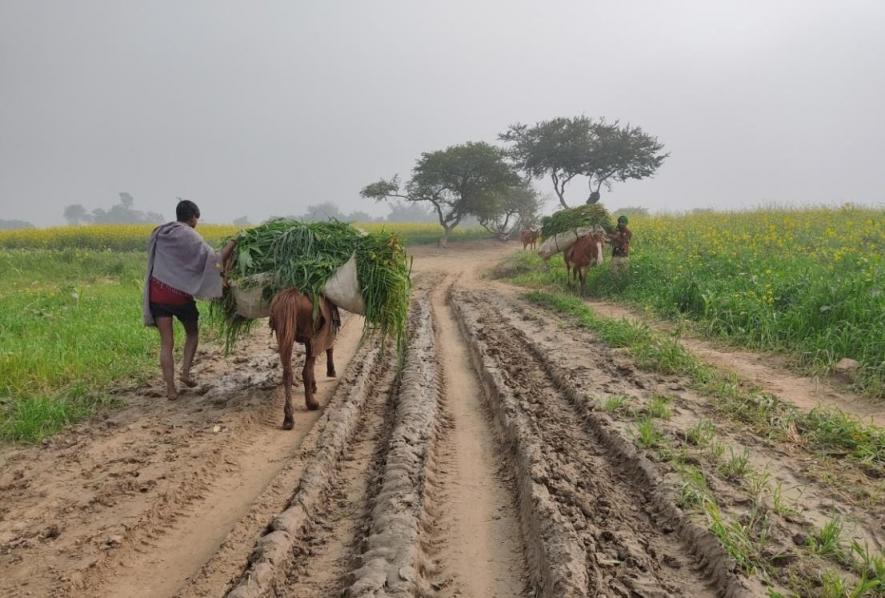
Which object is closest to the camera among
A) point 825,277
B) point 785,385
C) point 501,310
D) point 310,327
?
point 310,327

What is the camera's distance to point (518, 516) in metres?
3.25

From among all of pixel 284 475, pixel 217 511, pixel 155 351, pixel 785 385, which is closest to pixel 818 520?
pixel 785 385

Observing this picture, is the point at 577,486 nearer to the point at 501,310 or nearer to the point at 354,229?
the point at 354,229

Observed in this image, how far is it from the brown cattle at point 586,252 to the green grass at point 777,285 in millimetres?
603

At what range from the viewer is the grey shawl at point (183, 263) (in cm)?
509

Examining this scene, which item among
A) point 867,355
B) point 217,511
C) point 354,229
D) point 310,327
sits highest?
point 354,229

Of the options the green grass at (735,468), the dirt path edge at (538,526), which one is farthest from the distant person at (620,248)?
the green grass at (735,468)

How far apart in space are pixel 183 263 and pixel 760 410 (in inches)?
216

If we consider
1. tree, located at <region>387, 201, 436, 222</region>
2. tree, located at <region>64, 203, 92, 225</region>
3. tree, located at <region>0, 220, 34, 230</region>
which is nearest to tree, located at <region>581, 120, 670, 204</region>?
tree, located at <region>387, 201, 436, 222</region>

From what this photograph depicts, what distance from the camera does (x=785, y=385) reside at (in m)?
5.36

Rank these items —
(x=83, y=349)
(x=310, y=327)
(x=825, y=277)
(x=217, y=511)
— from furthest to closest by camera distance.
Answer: (x=825, y=277) < (x=83, y=349) < (x=310, y=327) < (x=217, y=511)

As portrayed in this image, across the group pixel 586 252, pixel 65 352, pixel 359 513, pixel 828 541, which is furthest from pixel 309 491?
pixel 586 252

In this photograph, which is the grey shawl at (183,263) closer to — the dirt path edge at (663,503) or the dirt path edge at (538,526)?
the dirt path edge at (538,526)

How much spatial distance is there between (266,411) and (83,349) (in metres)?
3.04
